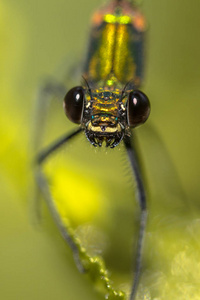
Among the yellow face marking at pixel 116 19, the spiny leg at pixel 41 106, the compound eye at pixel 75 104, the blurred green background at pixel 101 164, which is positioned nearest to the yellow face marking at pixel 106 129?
the compound eye at pixel 75 104

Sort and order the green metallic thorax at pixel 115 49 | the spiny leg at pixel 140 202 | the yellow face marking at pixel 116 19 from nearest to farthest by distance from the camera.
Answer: the spiny leg at pixel 140 202 < the green metallic thorax at pixel 115 49 < the yellow face marking at pixel 116 19

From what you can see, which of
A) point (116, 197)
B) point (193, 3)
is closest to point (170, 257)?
point (116, 197)

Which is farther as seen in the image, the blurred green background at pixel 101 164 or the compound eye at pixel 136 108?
the compound eye at pixel 136 108

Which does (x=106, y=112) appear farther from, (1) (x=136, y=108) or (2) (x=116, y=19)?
(2) (x=116, y=19)

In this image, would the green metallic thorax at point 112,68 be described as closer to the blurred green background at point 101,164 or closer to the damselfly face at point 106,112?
the damselfly face at point 106,112

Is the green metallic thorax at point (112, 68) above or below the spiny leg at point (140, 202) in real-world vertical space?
above

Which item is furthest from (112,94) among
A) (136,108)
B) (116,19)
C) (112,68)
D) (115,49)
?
(116,19)

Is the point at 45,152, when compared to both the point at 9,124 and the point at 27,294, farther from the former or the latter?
the point at 27,294
